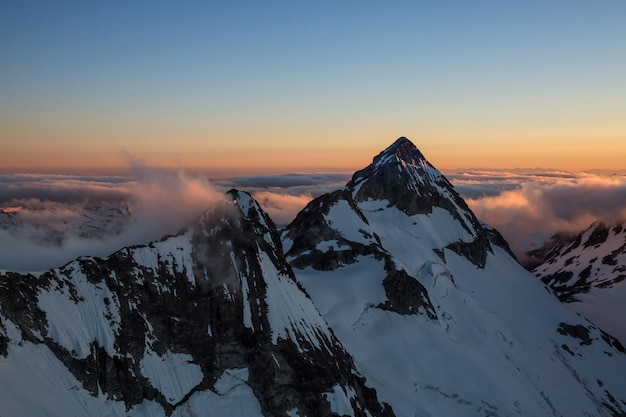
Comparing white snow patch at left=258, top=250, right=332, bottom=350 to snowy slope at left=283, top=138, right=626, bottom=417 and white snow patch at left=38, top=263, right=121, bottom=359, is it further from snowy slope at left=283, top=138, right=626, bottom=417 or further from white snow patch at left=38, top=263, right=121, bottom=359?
white snow patch at left=38, top=263, right=121, bottom=359

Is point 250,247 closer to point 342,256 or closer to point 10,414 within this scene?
point 10,414

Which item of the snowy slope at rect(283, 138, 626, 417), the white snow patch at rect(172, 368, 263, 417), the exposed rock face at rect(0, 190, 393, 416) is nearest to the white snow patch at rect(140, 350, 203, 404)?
the exposed rock face at rect(0, 190, 393, 416)

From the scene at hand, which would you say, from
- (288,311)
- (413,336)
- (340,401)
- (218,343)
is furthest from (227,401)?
(413,336)

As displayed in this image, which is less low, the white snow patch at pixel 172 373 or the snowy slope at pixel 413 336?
the white snow patch at pixel 172 373

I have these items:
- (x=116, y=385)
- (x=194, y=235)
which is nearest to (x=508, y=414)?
(x=194, y=235)

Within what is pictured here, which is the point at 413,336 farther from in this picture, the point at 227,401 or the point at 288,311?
the point at 227,401

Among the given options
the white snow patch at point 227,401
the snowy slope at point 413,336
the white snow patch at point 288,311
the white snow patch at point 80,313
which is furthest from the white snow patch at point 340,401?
the white snow patch at point 80,313

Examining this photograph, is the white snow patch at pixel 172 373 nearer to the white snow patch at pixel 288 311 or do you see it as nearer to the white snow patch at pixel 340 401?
the white snow patch at pixel 288 311

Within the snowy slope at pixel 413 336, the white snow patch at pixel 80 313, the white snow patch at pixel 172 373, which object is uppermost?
the white snow patch at pixel 80 313
